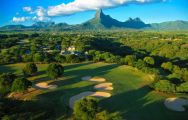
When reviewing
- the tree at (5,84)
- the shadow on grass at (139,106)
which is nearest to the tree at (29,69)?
the tree at (5,84)

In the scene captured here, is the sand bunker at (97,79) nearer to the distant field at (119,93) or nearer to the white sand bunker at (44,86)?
the distant field at (119,93)

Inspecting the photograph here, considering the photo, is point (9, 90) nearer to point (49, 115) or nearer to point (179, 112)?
point (49, 115)

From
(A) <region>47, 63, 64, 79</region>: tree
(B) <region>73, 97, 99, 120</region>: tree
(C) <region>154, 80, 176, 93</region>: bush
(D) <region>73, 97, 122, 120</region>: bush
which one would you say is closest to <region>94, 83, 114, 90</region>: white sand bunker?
(A) <region>47, 63, 64, 79</region>: tree

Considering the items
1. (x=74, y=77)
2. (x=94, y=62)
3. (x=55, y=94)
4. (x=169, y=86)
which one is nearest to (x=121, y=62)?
(x=94, y=62)

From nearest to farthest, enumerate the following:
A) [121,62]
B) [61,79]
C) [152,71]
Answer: [61,79], [152,71], [121,62]

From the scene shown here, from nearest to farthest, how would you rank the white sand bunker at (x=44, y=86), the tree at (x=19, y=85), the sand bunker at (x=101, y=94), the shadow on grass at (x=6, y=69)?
the tree at (x=19, y=85) → the sand bunker at (x=101, y=94) → the white sand bunker at (x=44, y=86) → the shadow on grass at (x=6, y=69)
